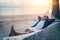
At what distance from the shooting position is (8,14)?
2.51m

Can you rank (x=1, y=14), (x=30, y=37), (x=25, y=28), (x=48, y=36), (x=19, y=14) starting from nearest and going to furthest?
(x=30, y=37) → (x=48, y=36) → (x=25, y=28) → (x=1, y=14) → (x=19, y=14)

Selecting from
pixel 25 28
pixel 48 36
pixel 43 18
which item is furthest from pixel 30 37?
pixel 43 18

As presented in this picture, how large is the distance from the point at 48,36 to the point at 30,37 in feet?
0.78

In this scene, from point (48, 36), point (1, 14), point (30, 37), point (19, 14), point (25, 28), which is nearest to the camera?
point (30, 37)

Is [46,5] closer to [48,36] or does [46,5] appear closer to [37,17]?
[37,17]

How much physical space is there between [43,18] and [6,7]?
529mm

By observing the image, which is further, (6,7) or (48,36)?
(6,7)

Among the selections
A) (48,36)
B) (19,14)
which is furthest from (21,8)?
(48,36)

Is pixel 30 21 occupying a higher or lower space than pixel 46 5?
lower

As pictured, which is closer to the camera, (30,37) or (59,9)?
(30,37)

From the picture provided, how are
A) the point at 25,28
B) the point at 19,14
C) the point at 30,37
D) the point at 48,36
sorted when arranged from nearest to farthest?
the point at 30,37
the point at 48,36
the point at 25,28
the point at 19,14

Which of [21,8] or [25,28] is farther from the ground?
[21,8]

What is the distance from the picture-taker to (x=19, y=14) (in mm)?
2656

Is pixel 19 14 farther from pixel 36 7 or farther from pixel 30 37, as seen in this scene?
pixel 30 37
